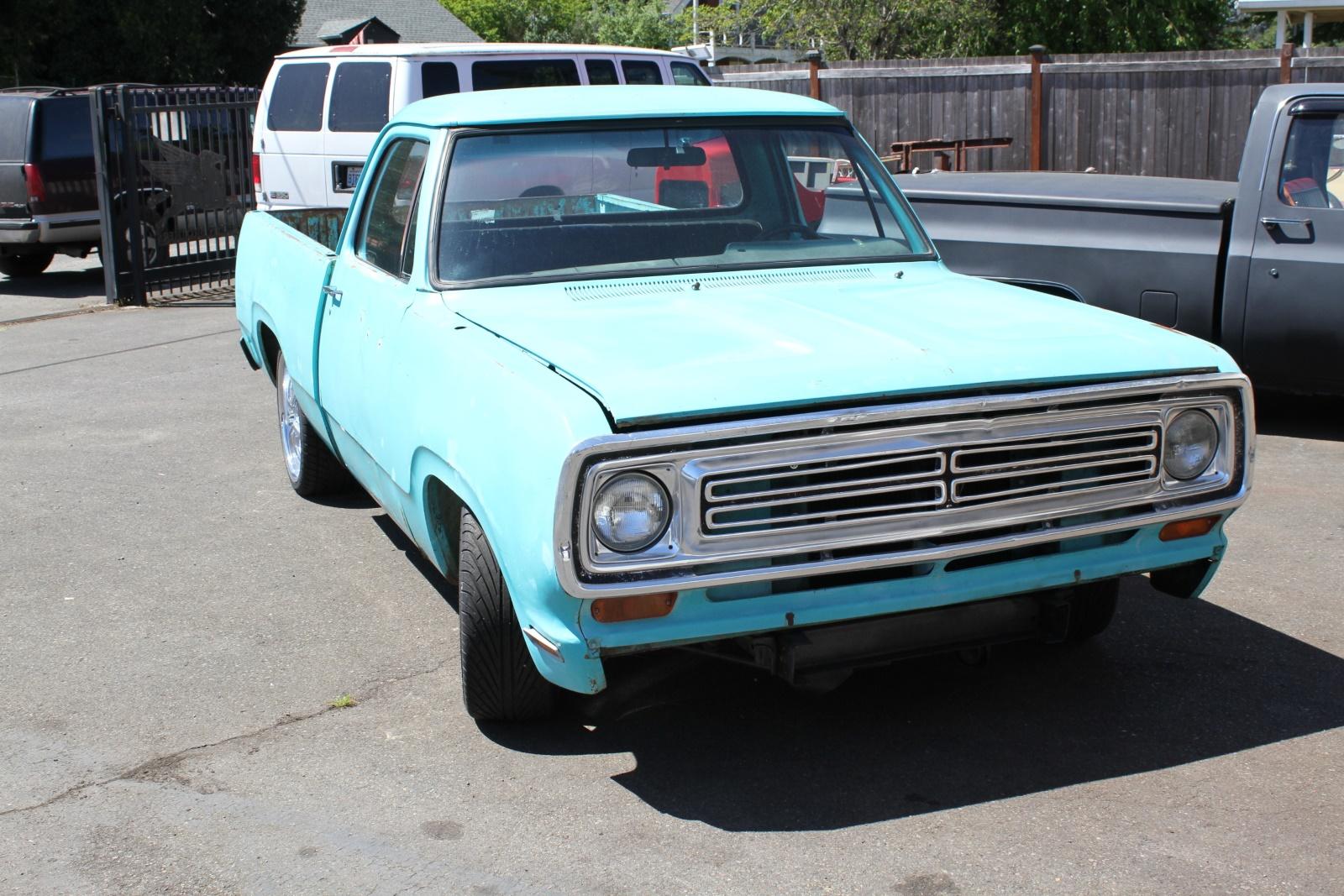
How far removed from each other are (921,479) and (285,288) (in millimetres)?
3578

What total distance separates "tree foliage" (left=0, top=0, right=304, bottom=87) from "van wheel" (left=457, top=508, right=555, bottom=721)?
28.4 metres

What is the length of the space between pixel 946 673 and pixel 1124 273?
3793mm

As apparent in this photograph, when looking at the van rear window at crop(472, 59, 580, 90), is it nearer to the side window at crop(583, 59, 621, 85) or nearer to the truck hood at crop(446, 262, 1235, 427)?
the side window at crop(583, 59, 621, 85)

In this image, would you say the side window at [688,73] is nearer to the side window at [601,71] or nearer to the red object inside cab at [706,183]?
the side window at [601,71]

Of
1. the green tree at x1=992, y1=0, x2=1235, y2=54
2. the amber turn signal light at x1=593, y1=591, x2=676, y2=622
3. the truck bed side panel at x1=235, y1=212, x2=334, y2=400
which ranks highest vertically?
the green tree at x1=992, y1=0, x2=1235, y2=54

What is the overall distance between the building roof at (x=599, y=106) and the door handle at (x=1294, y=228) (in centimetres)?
323

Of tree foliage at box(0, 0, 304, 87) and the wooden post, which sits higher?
tree foliage at box(0, 0, 304, 87)

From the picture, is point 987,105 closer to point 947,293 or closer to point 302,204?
point 302,204

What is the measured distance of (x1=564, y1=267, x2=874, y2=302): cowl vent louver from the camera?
450cm

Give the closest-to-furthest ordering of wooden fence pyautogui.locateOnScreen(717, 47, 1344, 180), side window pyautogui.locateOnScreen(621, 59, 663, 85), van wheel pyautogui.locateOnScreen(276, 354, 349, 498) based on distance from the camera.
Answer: van wheel pyautogui.locateOnScreen(276, 354, 349, 498) → side window pyautogui.locateOnScreen(621, 59, 663, 85) → wooden fence pyautogui.locateOnScreen(717, 47, 1344, 180)

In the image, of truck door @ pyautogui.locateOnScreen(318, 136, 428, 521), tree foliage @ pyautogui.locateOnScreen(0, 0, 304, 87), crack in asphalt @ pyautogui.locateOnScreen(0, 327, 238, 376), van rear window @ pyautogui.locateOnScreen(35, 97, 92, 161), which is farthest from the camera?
tree foliage @ pyautogui.locateOnScreen(0, 0, 304, 87)

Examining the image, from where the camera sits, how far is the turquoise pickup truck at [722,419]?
3393mm

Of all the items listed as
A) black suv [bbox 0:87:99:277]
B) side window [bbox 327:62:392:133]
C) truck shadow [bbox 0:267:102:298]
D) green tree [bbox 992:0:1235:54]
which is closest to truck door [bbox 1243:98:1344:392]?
→ side window [bbox 327:62:392:133]

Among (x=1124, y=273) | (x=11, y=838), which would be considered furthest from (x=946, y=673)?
(x=1124, y=273)
